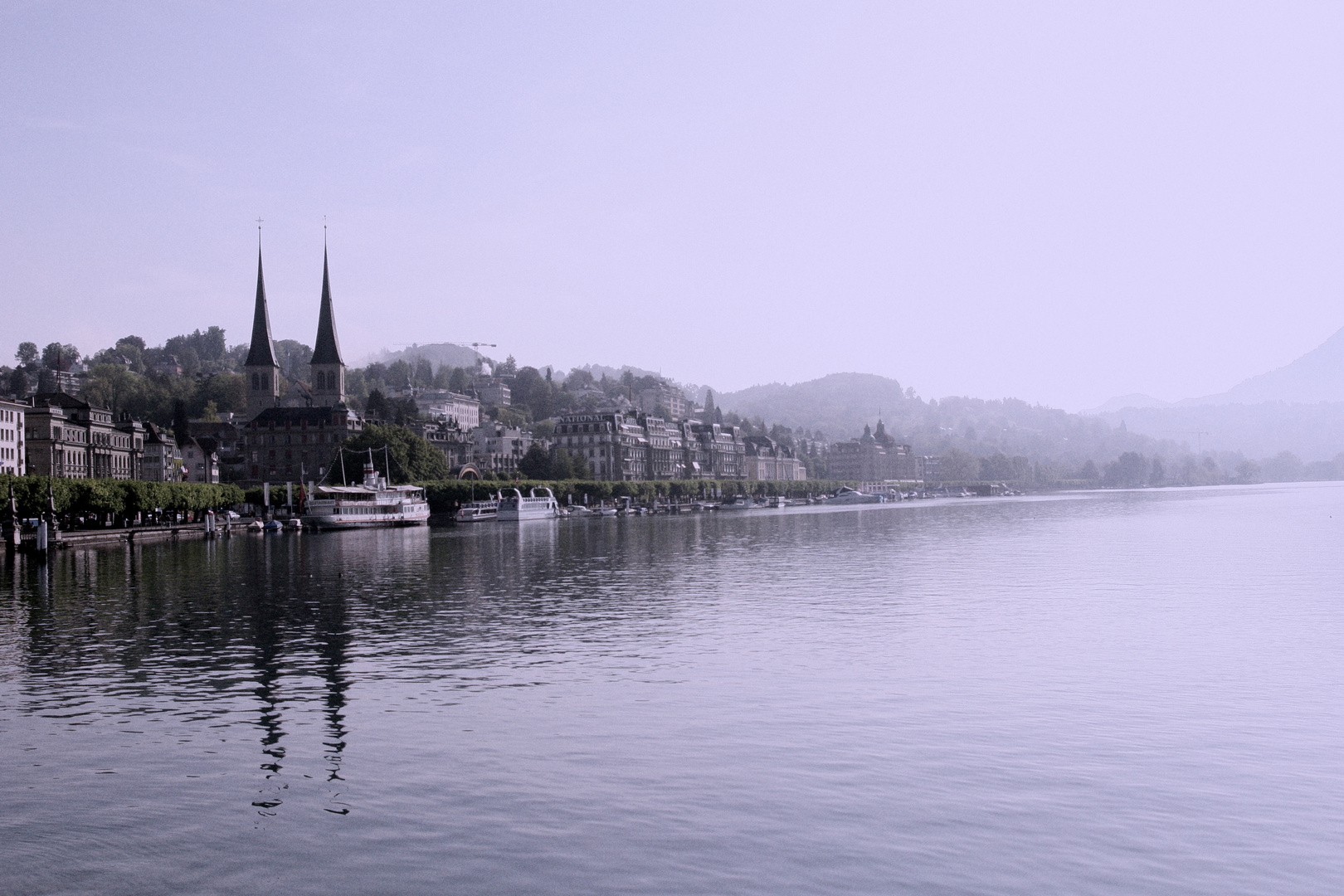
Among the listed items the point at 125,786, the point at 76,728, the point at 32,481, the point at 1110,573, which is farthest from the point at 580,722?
the point at 32,481

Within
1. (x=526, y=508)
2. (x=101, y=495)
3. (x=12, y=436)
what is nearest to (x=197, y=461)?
(x=12, y=436)

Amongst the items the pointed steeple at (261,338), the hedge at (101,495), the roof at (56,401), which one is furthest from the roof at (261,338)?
the hedge at (101,495)

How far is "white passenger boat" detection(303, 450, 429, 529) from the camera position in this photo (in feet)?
380

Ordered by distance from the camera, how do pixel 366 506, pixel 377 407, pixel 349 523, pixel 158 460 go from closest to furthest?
pixel 349 523
pixel 366 506
pixel 158 460
pixel 377 407

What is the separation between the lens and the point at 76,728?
62.2 ft

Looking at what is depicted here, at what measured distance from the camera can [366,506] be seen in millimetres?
121062

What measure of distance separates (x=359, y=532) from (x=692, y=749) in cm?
9772

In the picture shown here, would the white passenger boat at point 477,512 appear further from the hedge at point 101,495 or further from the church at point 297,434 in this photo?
the church at point 297,434

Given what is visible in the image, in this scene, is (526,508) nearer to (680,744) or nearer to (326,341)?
(326,341)

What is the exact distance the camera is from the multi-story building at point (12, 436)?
125 m

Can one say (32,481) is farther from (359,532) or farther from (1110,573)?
(1110,573)

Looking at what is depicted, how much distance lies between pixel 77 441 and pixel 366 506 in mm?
45853

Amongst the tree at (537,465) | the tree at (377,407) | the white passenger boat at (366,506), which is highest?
the tree at (377,407)

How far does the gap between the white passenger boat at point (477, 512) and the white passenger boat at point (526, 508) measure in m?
1.23
